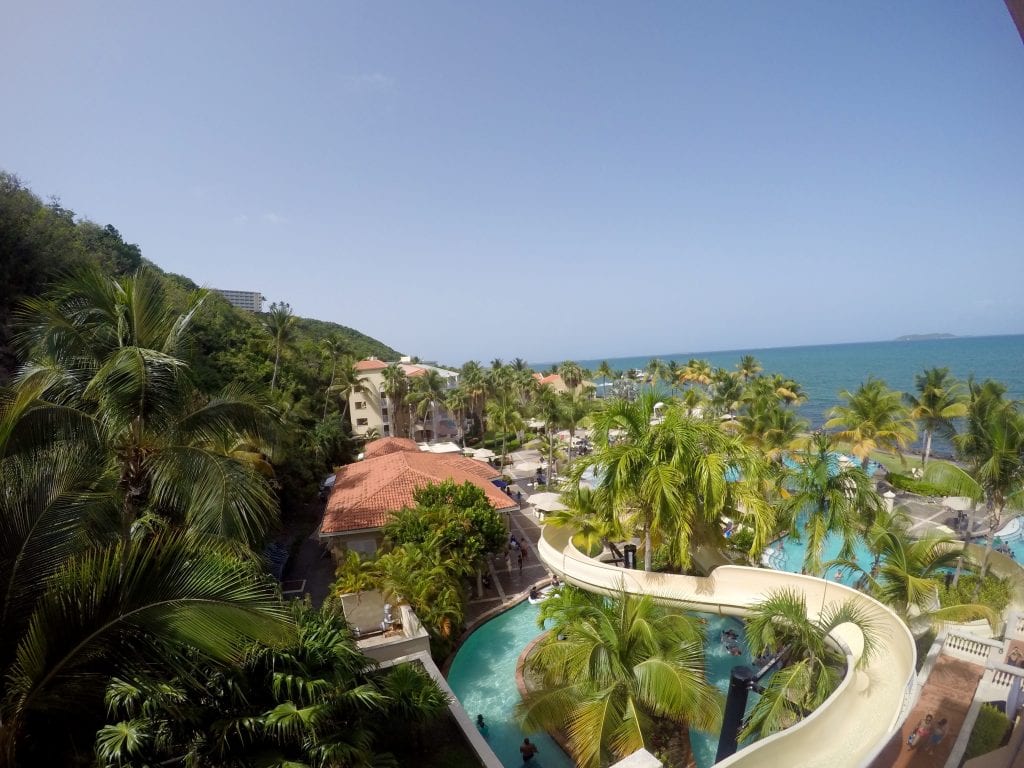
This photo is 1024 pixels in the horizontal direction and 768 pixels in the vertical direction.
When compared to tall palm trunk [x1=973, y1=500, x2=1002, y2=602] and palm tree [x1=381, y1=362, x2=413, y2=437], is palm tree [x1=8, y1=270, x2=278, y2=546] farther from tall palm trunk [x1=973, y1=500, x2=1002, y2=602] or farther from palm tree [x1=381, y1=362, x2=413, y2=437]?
palm tree [x1=381, y1=362, x2=413, y2=437]

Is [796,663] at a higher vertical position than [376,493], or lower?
lower

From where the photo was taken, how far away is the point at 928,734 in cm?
963

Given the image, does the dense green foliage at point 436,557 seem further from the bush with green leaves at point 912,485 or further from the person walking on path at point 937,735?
the bush with green leaves at point 912,485

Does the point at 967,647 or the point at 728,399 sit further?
the point at 728,399

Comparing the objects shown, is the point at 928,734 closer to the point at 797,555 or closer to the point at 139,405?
the point at 797,555

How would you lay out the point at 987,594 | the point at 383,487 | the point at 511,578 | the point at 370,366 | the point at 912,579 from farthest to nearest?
the point at 370,366 < the point at 383,487 < the point at 511,578 < the point at 987,594 < the point at 912,579

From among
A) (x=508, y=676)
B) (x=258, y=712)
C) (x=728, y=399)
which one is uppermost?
(x=728, y=399)

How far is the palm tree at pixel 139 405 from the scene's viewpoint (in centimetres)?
779

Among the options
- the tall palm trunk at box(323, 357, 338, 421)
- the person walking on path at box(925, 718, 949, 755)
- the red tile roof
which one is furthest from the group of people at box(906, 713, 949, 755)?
the red tile roof

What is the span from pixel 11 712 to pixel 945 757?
13752 mm

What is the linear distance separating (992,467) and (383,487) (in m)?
20.7

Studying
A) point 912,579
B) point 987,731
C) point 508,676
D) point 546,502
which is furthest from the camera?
point 546,502

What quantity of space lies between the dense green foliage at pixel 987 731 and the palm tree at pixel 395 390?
41577 mm

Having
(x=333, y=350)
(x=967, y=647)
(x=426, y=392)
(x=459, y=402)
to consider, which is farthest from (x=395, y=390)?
(x=967, y=647)
